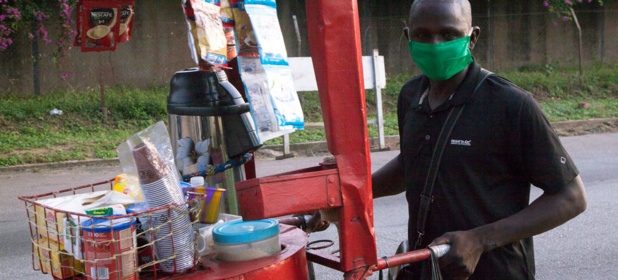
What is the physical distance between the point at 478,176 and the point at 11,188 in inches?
291

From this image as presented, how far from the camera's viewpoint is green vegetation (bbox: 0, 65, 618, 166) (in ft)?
32.4

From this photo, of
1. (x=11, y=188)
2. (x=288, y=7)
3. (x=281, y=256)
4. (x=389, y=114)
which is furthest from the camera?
(x=288, y=7)

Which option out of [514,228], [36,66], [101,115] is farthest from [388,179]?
[36,66]

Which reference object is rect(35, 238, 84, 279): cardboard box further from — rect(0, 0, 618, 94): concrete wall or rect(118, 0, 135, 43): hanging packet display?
rect(0, 0, 618, 94): concrete wall

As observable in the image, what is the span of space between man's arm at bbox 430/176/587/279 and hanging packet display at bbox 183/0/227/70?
0.94 metres

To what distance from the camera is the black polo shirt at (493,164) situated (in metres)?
1.90

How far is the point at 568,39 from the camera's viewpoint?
18.0 metres

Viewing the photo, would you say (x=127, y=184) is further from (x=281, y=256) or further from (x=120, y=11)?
(x=120, y=11)

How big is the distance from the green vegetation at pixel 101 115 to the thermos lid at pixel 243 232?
844 cm

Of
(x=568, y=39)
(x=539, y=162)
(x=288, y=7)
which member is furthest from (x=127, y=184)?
(x=568, y=39)

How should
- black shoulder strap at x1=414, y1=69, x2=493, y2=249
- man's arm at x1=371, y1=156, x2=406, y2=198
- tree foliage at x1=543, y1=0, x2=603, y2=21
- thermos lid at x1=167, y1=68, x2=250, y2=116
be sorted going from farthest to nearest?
tree foliage at x1=543, y1=0, x2=603, y2=21 < man's arm at x1=371, y1=156, x2=406, y2=198 < thermos lid at x1=167, y1=68, x2=250, y2=116 < black shoulder strap at x1=414, y1=69, x2=493, y2=249

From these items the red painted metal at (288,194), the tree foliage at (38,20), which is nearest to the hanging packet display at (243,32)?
the red painted metal at (288,194)

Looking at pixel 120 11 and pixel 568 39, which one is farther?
pixel 568 39

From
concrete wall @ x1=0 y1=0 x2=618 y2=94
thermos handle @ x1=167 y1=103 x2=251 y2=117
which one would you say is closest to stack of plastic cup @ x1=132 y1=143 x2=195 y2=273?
thermos handle @ x1=167 y1=103 x2=251 y2=117
